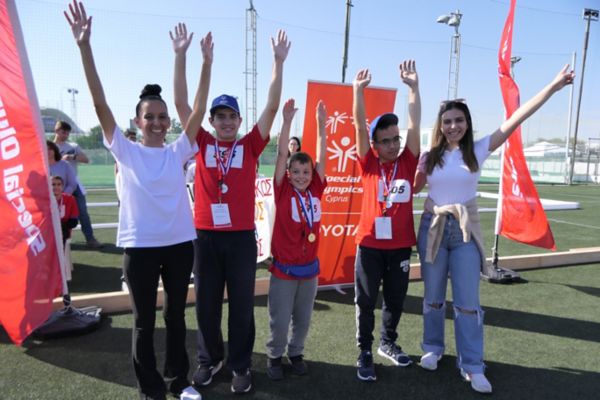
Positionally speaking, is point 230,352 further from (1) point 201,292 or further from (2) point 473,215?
(2) point 473,215

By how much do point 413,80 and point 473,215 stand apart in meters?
1.09

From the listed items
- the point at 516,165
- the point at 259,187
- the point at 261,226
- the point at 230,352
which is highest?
the point at 516,165

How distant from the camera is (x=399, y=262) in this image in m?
3.01

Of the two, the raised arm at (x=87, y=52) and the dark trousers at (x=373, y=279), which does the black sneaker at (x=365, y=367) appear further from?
the raised arm at (x=87, y=52)

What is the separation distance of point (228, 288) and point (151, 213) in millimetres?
734

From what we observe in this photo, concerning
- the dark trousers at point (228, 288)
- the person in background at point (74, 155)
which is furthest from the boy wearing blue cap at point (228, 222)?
the person in background at point (74, 155)

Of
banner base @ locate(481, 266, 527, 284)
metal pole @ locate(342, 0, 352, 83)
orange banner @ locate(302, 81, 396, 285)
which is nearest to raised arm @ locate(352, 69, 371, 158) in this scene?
orange banner @ locate(302, 81, 396, 285)

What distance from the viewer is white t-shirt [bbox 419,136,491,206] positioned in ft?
9.46

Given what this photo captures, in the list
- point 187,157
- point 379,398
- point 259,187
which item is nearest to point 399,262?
point 379,398

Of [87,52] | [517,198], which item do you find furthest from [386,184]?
[517,198]

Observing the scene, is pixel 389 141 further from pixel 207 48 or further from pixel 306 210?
pixel 207 48

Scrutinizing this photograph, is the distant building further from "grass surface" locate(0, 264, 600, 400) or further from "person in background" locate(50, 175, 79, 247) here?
"grass surface" locate(0, 264, 600, 400)

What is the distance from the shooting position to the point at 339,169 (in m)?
4.54

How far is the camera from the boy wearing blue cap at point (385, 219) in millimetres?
2975
